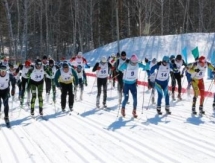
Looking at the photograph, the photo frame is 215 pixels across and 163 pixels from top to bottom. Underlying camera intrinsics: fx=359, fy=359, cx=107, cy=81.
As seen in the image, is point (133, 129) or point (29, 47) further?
point (29, 47)

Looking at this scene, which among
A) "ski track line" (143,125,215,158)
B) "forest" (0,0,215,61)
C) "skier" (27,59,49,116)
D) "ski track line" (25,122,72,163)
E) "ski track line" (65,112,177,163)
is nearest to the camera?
"ski track line" (25,122,72,163)

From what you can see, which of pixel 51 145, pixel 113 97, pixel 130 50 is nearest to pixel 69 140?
pixel 51 145

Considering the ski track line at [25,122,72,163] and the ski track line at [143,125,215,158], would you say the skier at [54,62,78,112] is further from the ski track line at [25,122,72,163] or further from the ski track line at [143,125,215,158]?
the ski track line at [143,125,215,158]

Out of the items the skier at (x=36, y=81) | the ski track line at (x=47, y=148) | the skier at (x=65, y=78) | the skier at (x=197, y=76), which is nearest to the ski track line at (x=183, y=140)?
the skier at (x=197, y=76)

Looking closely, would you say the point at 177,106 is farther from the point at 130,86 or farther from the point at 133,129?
the point at 133,129

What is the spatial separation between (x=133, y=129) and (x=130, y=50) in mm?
26199

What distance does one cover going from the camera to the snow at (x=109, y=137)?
7.21m

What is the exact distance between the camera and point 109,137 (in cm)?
879

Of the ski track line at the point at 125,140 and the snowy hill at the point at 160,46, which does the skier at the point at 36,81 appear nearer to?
the ski track line at the point at 125,140

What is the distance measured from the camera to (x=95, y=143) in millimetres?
8258

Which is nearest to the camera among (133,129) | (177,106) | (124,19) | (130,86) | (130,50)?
(133,129)

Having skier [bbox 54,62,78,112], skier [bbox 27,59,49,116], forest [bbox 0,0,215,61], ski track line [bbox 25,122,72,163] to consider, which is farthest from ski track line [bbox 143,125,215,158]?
forest [bbox 0,0,215,61]

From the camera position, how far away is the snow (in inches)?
284

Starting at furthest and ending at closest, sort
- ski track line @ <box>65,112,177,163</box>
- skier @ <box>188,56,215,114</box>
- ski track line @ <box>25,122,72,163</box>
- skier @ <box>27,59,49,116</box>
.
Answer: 1. skier @ <box>27,59,49,116</box>
2. skier @ <box>188,56,215,114</box>
3. ski track line @ <box>65,112,177,163</box>
4. ski track line @ <box>25,122,72,163</box>
